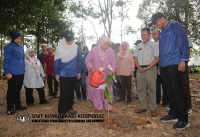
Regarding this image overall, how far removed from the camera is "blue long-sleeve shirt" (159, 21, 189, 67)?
330 cm

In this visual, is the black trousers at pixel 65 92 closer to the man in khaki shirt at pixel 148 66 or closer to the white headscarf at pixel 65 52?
the white headscarf at pixel 65 52

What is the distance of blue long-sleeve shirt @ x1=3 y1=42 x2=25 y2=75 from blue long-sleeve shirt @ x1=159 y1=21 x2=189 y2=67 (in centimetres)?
362

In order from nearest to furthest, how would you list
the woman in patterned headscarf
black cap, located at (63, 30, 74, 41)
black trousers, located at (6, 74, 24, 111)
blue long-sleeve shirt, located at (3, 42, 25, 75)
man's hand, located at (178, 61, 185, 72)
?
man's hand, located at (178, 61, 185, 72) → black cap, located at (63, 30, 74, 41) → blue long-sleeve shirt, located at (3, 42, 25, 75) → black trousers, located at (6, 74, 24, 111) → the woman in patterned headscarf

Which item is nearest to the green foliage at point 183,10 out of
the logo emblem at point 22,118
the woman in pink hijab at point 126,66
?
the woman in pink hijab at point 126,66

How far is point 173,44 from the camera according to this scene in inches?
136

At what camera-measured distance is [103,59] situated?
4.55 metres

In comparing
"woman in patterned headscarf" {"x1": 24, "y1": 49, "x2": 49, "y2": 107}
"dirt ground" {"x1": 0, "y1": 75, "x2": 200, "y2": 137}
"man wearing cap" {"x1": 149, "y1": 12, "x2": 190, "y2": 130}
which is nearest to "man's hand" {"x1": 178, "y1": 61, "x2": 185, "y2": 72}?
"man wearing cap" {"x1": 149, "y1": 12, "x2": 190, "y2": 130}

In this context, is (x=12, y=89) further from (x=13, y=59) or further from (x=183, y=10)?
(x=183, y=10)

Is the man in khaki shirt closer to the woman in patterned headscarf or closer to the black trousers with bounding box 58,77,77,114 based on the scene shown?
the black trousers with bounding box 58,77,77,114

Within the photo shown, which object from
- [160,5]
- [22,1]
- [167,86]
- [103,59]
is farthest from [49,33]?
[167,86]

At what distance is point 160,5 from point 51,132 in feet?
57.8

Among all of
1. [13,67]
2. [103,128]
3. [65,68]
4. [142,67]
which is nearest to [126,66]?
[142,67]

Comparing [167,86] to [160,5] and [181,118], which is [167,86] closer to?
Answer: [181,118]

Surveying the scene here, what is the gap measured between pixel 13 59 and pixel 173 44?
12.8 ft
